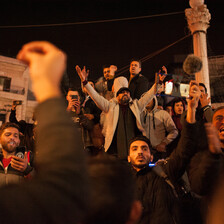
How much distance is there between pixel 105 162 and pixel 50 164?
0.45 meters

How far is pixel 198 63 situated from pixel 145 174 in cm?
143

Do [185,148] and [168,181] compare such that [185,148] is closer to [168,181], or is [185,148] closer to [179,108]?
[168,181]

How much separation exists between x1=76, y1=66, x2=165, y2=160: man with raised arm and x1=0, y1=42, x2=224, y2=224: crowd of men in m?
0.02

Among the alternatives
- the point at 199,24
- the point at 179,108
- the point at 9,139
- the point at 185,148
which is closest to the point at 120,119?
the point at 179,108

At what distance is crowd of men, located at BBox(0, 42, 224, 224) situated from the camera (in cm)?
76

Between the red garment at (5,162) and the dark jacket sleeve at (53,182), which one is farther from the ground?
the red garment at (5,162)

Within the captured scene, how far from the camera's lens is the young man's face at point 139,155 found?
3473mm

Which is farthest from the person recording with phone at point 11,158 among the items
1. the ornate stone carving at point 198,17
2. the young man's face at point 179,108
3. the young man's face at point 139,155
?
the ornate stone carving at point 198,17

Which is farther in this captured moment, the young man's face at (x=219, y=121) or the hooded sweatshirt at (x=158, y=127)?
the hooded sweatshirt at (x=158, y=127)

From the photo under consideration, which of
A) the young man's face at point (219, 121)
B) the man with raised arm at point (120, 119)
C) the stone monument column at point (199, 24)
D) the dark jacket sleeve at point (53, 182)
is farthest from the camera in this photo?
the stone monument column at point (199, 24)

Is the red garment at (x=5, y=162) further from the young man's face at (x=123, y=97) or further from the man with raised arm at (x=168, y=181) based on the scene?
the young man's face at (x=123, y=97)

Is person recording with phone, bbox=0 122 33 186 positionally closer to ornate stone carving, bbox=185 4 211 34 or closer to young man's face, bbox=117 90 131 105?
young man's face, bbox=117 90 131 105

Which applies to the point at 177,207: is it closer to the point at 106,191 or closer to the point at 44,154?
the point at 106,191

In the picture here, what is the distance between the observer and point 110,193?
3.57ft
